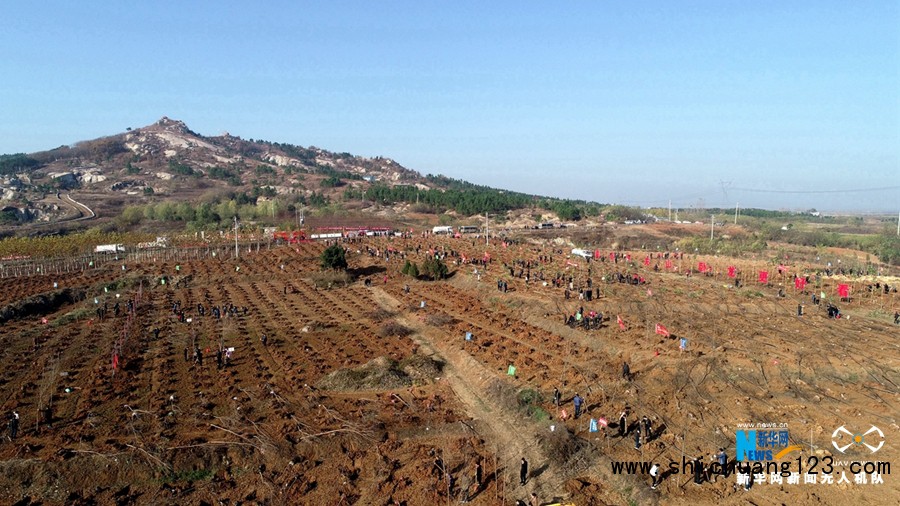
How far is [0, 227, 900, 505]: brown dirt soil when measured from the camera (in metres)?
17.0

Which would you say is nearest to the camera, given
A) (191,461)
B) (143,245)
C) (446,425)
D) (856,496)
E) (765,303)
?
(856,496)

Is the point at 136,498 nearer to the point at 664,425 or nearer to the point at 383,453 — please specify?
the point at 383,453

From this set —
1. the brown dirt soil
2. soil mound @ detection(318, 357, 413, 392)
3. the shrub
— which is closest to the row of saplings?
the shrub

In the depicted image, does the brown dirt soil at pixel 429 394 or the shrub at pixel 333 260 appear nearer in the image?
the brown dirt soil at pixel 429 394

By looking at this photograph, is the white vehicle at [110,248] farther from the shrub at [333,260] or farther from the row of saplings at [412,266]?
the row of saplings at [412,266]

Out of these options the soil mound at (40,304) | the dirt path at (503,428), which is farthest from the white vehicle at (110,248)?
the dirt path at (503,428)

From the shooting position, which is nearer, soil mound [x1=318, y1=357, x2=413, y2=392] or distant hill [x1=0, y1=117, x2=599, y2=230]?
soil mound [x1=318, y1=357, x2=413, y2=392]

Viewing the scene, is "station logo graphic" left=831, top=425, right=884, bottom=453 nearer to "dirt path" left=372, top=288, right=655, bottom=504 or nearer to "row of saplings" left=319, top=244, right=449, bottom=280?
"dirt path" left=372, top=288, right=655, bottom=504

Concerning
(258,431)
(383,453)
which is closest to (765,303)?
(383,453)

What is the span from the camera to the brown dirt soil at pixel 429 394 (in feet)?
55.8

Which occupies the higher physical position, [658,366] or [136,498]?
[658,366]

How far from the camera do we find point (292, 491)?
54.6ft

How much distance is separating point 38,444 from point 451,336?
2057 centimetres

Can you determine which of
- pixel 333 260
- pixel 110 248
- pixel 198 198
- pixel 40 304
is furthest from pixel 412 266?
pixel 198 198
